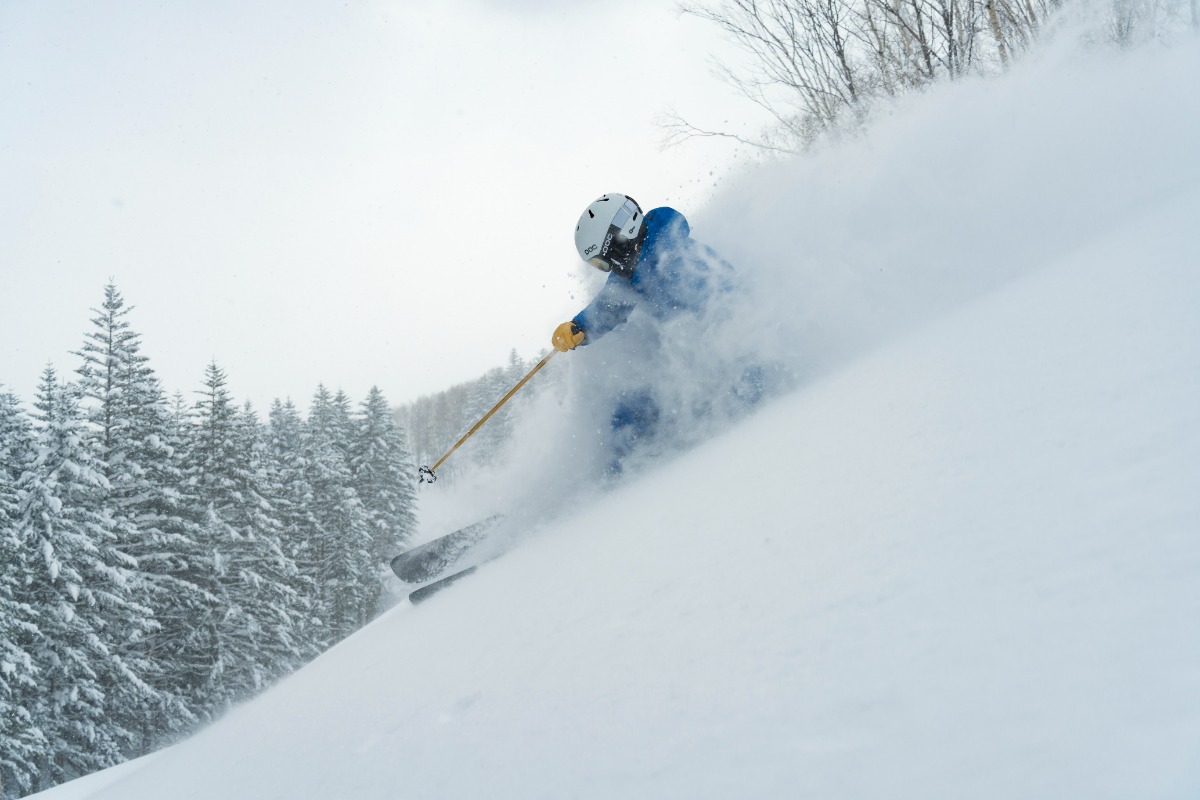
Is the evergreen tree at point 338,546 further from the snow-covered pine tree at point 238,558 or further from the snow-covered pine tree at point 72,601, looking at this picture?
the snow-covered pine tree at point 72,601

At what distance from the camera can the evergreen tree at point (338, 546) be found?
25156 millimetres

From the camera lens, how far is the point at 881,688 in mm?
1199

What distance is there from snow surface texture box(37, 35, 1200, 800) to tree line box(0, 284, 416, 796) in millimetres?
15158

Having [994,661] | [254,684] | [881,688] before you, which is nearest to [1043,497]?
[994,661]

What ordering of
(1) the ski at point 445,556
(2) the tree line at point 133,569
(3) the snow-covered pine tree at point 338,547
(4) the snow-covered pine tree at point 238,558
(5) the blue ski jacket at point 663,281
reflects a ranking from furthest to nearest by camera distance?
(3) the snow-covered pine tree at point 338,547
(4) the snow-covered pine tree at point 238,558
(2) the tree line at point 133,569
(5) the blue ski jacket at point 663,281
(1) the ski at point 445,556

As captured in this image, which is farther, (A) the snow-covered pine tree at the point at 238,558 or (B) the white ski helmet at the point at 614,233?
(A) the snow-covered pine tree at the point at 238,558

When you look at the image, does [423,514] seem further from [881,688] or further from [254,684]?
[881,688]

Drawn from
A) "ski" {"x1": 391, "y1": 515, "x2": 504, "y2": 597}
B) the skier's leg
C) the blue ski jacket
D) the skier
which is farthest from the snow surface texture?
the blue ski jacket

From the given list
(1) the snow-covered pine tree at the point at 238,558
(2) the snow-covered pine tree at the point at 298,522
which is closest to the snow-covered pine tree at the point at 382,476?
(2) the snow-covered pine tree at the point at 298,522

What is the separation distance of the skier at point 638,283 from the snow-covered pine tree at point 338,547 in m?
22.4

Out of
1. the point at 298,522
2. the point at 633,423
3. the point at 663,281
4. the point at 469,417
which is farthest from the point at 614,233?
the point at 469,417

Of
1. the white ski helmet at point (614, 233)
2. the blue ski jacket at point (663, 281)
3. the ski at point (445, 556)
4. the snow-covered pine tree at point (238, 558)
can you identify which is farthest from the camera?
the snow-covered pine tree at point (238, 558)

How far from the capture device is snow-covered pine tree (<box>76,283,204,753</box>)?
1739cm

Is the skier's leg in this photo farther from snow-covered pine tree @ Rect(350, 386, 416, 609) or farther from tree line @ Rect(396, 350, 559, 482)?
snow-covered pine tree @ Rect(350, 386, 416, 609)
